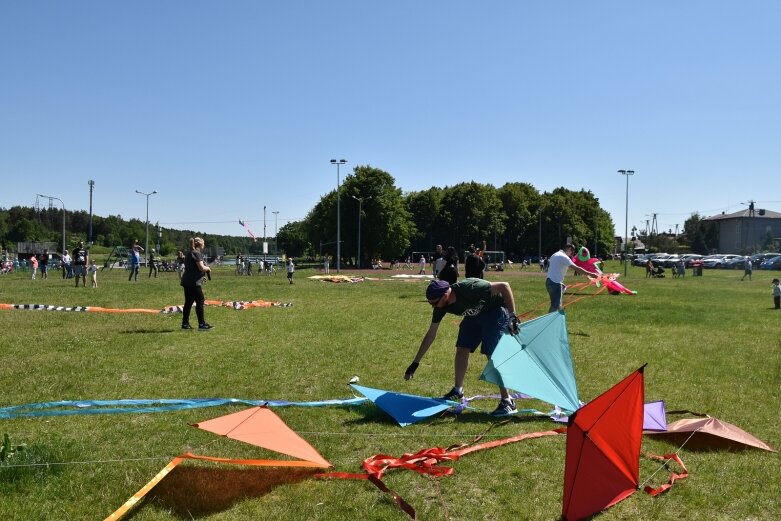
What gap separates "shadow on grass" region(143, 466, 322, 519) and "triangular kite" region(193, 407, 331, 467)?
0.53 feet

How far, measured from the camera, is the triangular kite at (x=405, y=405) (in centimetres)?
635

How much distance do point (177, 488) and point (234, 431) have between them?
65 centimetres

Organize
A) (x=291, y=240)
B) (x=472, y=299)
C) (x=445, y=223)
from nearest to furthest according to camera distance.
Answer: (x=472, y=299) → (x=445, y=223) → (x=291, y=240)

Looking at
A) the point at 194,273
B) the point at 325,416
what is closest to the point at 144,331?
the point at 194,273

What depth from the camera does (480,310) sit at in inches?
271

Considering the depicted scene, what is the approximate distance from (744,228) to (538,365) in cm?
13302

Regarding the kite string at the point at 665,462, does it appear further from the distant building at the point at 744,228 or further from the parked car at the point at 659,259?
the distant building at the point at 744,228


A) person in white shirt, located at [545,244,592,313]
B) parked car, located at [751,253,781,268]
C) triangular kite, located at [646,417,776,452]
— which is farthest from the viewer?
parked car, located at [751,253,781,268]

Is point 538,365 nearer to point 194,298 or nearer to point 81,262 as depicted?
point 194,298

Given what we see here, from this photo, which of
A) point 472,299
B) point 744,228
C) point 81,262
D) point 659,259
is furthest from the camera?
point 744,228

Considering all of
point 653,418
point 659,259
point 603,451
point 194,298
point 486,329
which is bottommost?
point 653,418

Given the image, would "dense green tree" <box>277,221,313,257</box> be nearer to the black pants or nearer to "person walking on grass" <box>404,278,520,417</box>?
the black pants

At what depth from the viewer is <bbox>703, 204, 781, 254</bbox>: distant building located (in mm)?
118312

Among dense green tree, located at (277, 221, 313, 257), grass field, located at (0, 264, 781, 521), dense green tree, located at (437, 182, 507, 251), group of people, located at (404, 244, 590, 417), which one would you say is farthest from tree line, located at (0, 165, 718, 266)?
group of people, located at (404, 244, 590, 417)
